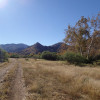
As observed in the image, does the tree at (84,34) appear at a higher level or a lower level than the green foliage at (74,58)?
higher

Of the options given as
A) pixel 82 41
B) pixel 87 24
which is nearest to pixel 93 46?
pixel 82 41

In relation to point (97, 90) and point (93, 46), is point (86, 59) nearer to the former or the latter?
point (93, 46)

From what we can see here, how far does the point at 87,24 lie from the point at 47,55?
36965mm

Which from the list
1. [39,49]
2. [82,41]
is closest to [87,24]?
[82,41]

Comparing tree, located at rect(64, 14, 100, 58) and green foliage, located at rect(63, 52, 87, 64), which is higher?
tree, located at rect(64, 14, 100, 58)

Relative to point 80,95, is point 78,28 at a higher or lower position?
higher

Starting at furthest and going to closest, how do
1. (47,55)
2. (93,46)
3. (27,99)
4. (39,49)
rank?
(39,49) < (47,55) < (93,46) < (27,99)

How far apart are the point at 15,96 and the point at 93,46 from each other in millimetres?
26558

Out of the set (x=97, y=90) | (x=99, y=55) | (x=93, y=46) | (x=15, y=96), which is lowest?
(x=15, y=96)

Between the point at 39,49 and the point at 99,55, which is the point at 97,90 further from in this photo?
the point at 39,49

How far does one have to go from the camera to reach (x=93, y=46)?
25.3m

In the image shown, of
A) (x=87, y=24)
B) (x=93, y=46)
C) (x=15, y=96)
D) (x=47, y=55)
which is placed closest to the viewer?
(x=15, y=96)

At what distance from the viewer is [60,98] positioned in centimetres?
397

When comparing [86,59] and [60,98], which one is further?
[86,59]
